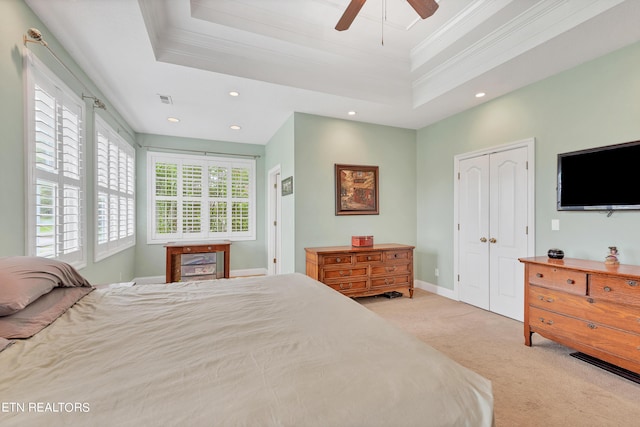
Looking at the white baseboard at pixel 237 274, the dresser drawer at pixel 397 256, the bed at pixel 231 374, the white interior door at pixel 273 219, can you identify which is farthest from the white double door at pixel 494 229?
the white baseboard at pixel 237 274

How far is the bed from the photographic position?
2.33 feet

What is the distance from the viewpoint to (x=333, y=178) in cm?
417

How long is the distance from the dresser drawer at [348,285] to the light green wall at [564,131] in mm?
1402

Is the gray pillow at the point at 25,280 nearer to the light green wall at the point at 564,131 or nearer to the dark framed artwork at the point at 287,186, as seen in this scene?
the dark framed artwork at the point at 287,186

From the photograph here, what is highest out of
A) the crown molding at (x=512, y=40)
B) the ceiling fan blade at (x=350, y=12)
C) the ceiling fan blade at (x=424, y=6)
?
the crown molding at (x=512, y=40)

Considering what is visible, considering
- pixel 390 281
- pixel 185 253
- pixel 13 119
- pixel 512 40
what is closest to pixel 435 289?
pixel 390 281

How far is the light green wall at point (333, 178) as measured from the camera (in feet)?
13.1

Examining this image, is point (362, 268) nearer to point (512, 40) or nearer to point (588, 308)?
point (588, 308)

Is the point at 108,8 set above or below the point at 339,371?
above

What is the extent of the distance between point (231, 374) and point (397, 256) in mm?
3442

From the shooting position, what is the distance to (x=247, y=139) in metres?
5.43

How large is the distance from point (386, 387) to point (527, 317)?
257cm

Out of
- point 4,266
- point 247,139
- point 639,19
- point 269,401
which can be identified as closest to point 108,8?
point 4,266

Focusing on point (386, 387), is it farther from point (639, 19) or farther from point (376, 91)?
point (376, 91)
